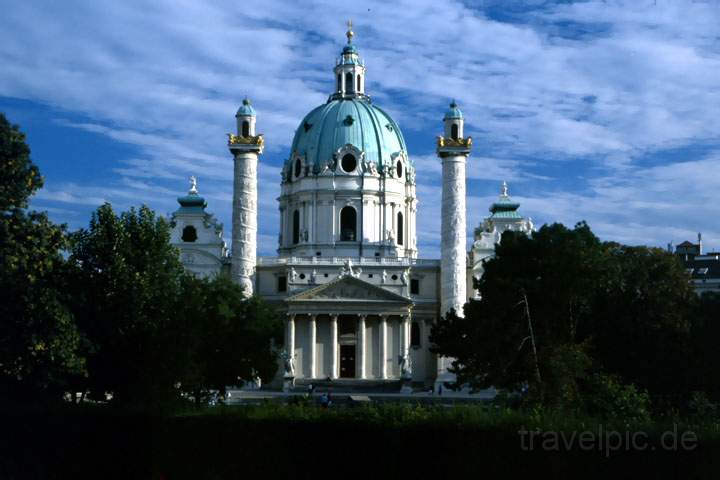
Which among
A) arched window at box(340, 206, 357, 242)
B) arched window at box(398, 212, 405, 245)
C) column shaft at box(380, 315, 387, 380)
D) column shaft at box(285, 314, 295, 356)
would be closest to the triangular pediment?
column shaft at box(285, 314, 295, 356)

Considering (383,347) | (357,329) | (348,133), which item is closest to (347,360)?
(357,329)

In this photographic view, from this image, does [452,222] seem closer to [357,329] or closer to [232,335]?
[357,329]

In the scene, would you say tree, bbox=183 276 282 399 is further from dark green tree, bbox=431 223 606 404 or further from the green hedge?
the green hedge

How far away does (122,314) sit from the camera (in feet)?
142

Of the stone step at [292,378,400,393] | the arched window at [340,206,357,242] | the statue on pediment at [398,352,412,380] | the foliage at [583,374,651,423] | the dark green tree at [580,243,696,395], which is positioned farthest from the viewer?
the arched window at [340,206,357,242]

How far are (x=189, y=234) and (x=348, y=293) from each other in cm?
1736

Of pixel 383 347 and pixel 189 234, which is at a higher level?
pixel 189 234

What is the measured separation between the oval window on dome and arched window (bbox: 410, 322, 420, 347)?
16.4m

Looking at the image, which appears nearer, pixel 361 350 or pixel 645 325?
pixel 645 325

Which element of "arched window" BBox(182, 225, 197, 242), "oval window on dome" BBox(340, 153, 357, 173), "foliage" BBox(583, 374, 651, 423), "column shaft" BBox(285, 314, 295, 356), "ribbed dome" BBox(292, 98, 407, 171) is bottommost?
"foliage" BBox(583, 374, 651, 423)

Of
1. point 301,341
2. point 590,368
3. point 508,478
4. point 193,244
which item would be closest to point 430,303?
point 301,341

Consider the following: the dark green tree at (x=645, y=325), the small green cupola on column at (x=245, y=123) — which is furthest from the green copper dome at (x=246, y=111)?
the dark green tree at (x=645, y=325)

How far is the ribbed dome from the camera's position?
103 m

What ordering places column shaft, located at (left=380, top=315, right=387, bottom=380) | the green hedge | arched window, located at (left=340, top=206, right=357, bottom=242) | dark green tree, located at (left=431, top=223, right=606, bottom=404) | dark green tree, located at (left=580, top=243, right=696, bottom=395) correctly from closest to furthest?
the green hedge < dark green tree, located at (left=431, top=223, right=606, bottom=404) < dark green tree, located at (left=580, top=243, right=696, bottom=395) < column shaft, located at (left=380, top=315, right=387, bottom=380) < arched window, located at (left=340, top=206, right=357, bottom=242)
